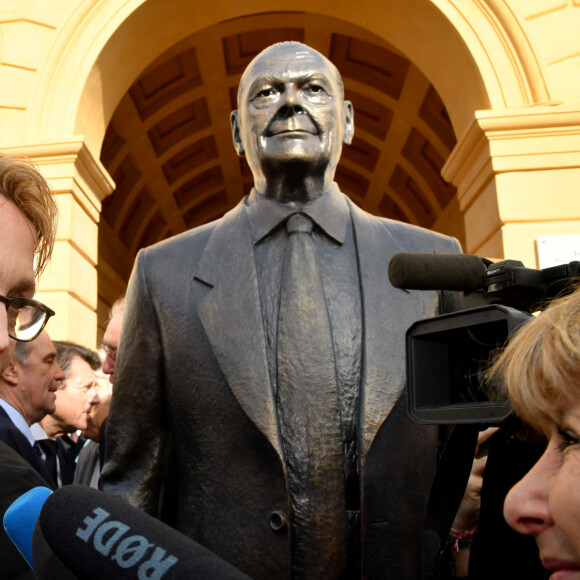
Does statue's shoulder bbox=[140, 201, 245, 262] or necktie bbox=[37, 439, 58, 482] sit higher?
statue's shoulder bbox=[140, 201, 245, 262]

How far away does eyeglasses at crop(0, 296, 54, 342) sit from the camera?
1488 mm

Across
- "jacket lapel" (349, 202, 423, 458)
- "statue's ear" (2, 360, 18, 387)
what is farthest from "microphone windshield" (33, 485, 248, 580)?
"statue's ear" (2, 360, 18, 387)

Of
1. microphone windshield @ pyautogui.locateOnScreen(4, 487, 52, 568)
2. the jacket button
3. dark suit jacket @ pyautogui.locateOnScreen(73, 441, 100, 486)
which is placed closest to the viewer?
microphone windshield @ pyautogui.locateOnScreen(4, 487, 52, 568)

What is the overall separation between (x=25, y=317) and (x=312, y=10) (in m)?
7.07

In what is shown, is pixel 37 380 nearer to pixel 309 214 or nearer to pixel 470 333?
pixel 309 214

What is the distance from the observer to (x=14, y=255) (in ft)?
4.81

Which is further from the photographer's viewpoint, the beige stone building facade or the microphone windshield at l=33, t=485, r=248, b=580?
the beige stone building facade

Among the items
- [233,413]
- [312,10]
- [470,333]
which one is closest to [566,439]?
[470,333]

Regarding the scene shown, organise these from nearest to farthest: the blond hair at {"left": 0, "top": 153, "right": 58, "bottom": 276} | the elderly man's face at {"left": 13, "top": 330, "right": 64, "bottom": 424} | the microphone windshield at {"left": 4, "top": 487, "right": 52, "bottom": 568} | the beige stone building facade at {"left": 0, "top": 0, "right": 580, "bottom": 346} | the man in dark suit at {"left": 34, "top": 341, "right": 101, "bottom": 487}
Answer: the microphone windshield at {"left": 4, "top": 487, "right": 52, "bottom": 568} → the blond hair at {"left": 0, "top": 153, "right": 58, "bottom": 276} → the elderly man's face at {"left": 13, "top": 330, "right": 64, "bottom": 424} → the man in dark suit at {"left": 34, "top": 341, "right": 101, "bottom": 487} → the beige stone building facade at {"left": 0, "top": 0, "right": 580, "bottom": 346}

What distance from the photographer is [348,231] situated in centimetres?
209

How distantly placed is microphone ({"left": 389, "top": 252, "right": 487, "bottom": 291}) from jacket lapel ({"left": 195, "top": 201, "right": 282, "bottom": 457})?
0.62m

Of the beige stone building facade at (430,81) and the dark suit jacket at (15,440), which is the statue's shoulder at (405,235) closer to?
the dark suit jacket at (15,440)

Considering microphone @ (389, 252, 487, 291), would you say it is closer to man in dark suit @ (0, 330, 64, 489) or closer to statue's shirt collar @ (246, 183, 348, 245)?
statue's shirt collar @ (246, 183, 348, 245)

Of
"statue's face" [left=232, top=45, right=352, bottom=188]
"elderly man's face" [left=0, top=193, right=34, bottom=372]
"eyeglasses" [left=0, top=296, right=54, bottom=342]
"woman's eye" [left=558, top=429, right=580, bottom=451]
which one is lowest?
"woman's eye" [left=558, top=429, right=580, bottom=451]
